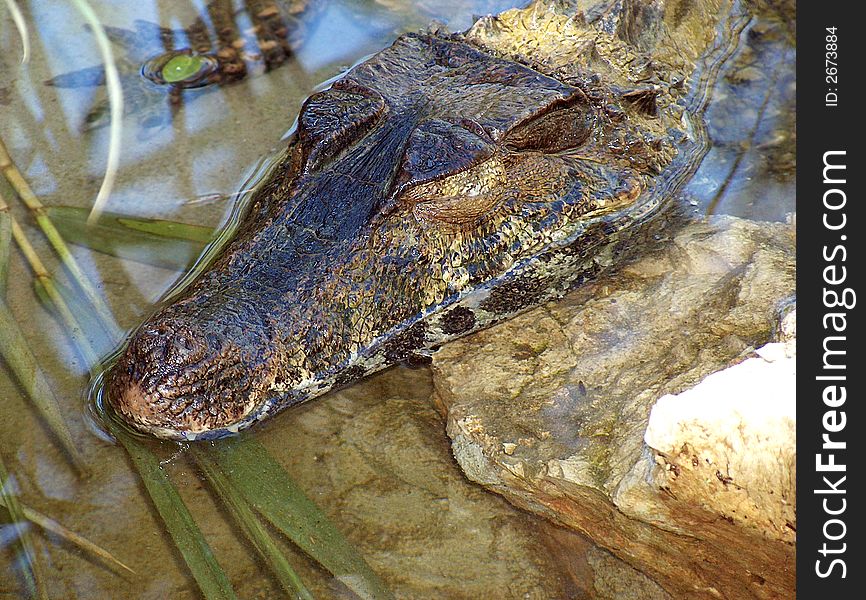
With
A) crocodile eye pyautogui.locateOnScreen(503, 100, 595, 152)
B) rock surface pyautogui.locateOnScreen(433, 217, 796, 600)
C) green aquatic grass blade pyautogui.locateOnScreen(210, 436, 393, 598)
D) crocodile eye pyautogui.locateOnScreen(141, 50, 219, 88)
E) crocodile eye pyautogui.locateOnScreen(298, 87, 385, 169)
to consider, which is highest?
crocodile eye pyautogui.locateOnScreen(298, 87, 385, 169)

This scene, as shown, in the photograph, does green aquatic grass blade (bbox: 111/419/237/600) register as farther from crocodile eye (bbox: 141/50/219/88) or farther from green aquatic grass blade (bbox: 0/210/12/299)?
crocodile eye (bbox: 141/50/219/88)

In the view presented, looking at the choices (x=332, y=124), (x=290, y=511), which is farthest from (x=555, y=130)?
(x=290, y=511)

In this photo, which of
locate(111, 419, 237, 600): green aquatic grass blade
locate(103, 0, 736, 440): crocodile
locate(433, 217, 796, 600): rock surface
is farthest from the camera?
locate(103, 0, 736, 440): crocodile

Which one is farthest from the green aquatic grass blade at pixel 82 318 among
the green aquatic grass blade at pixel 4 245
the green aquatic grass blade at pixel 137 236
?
the green aquatic grass blade at pixel 137 236

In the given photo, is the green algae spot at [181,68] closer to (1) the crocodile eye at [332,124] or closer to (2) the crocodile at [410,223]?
(2) the crocodile at [410,223]

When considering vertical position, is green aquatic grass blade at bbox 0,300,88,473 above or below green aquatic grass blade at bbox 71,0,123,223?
below

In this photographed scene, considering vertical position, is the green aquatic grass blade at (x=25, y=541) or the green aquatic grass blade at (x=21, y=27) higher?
the green aquatic grass blade at (x=21, y=27)

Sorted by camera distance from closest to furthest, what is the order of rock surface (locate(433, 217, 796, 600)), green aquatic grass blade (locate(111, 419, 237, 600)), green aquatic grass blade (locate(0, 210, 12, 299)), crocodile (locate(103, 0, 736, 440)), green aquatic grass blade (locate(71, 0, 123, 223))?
1. rock surface (locate(433, 217, 796, 600))
2. green aquatic grass blade (locate(111, 419, 237, 600))
3. crocodile (locate(103, 0, 736, 440))
4. green aquatic grass blade (locate(0, 210, 12, 299))
5. green aquatic grass blade (locate(71, 0, 123, 223))

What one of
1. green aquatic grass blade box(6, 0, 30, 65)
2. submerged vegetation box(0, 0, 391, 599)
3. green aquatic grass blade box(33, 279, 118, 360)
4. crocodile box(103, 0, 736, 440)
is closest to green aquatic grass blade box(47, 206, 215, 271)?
submerged vegetation box(0, 0, 391, 599)
